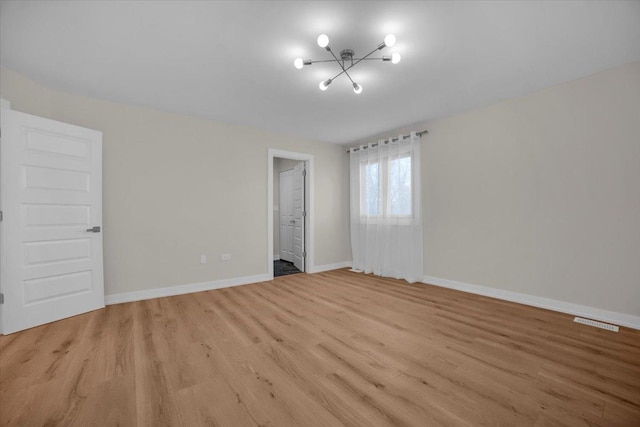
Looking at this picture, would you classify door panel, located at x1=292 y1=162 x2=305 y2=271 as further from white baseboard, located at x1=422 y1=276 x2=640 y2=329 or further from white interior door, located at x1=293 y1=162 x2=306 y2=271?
white baseboard, located at x1=422 y1=276 x2=640 y2=329

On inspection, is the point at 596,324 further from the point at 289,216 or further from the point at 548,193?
the point at 289,216

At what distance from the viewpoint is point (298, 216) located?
18.2 ft

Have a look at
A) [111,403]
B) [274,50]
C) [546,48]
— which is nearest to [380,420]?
[111,403]

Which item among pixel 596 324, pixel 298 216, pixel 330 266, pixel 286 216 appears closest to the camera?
pixel 596 324

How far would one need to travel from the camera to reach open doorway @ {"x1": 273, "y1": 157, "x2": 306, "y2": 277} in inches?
212

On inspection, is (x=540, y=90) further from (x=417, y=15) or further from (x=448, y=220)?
(x=417, y=15)

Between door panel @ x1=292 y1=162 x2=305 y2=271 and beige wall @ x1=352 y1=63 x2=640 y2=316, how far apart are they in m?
2.46

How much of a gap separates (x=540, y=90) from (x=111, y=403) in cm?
495

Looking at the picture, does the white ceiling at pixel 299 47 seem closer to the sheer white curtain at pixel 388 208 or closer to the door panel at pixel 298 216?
the sheer white curtain at pixel 388 208

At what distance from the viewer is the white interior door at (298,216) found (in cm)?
532

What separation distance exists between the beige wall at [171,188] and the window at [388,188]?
157 cm

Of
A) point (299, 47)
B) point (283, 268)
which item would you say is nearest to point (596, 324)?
point (299, 47)

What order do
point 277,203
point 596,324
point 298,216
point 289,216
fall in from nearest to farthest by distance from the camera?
1. point 596,324
2. point 298,216
3. point 289,216
4. point 277,203

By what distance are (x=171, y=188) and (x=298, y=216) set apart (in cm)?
248
